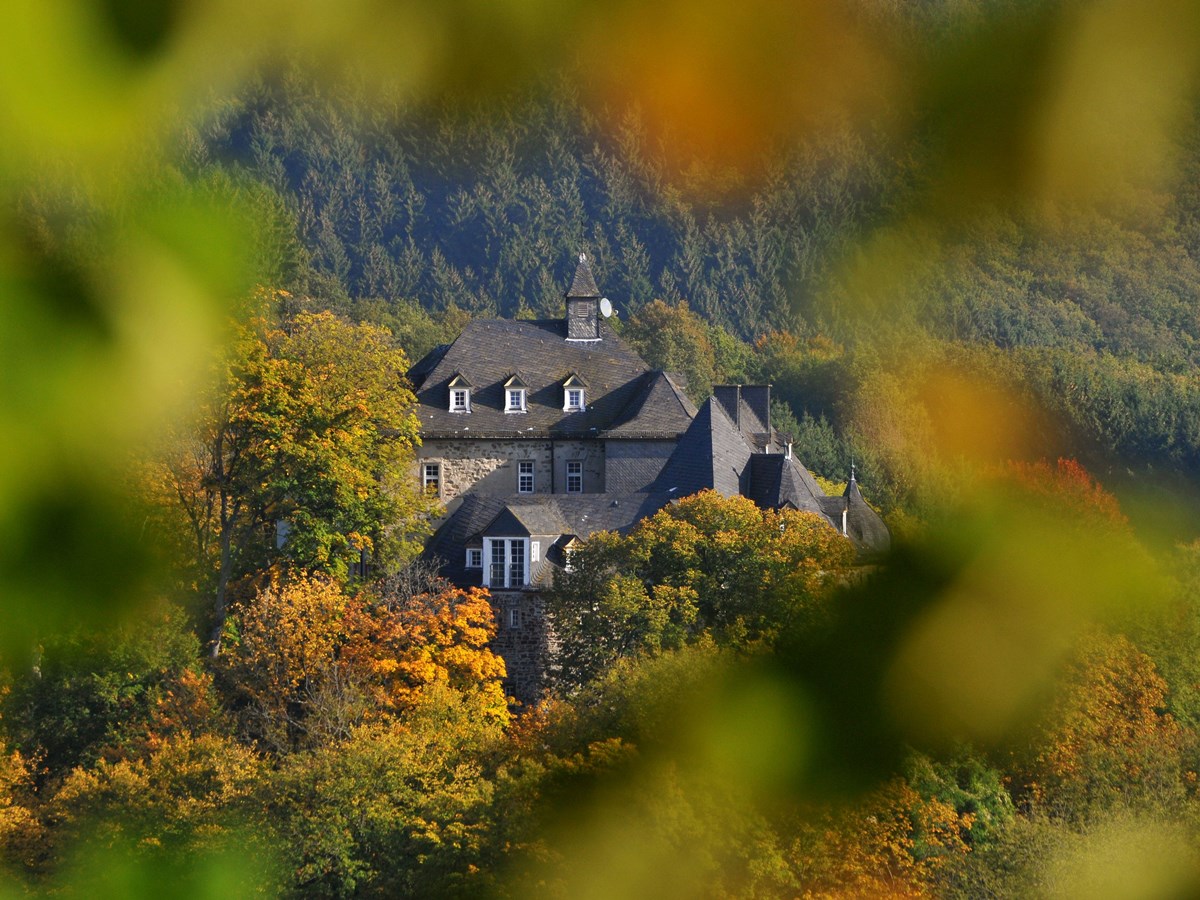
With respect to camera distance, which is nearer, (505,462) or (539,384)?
(505,462)

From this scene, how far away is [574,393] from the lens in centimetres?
3488

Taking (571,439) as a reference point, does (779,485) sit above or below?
below

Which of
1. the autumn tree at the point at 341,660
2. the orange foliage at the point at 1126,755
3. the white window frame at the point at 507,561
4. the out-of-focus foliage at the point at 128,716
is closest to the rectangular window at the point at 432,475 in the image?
the white window frame at the point at 507,561

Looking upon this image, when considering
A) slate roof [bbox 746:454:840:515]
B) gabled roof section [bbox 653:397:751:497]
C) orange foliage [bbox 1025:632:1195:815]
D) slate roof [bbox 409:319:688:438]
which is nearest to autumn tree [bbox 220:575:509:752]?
gabled roof section [bbox 653:397:751:497]

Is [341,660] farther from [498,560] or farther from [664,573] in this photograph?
[664,573]

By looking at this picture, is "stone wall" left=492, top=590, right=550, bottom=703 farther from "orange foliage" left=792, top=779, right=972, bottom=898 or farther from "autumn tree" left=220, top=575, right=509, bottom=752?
"orange foliage" left=792, top=779, right=972, bottom=898

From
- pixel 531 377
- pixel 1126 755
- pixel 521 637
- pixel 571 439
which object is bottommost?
pixel 1126 755

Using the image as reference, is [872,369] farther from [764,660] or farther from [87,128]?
[87,128]

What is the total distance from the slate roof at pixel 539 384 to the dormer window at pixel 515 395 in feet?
0.47

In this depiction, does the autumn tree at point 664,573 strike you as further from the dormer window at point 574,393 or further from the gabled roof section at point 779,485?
the dormer window at point 574,393

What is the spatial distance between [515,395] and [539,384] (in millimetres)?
694

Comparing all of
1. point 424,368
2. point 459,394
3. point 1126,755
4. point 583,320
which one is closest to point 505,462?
point 459,394

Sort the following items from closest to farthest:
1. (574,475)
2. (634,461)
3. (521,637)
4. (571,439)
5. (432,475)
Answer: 1. (521,637)
2. (634,461)
3. (432,475)
4. (571,439)
5. (574,475)

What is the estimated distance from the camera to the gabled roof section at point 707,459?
96.5ft
